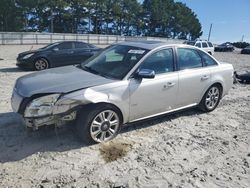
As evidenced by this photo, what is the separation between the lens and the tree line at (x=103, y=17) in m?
49.4

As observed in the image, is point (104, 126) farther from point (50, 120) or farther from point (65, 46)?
point (65, 46)

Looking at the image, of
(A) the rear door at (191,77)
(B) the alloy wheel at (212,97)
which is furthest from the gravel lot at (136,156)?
(B) the alloy wheel at (212,97)

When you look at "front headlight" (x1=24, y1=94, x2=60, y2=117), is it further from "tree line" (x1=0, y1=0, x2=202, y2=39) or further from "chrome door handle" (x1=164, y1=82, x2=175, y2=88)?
"tree line" (x1=0, y1=0, x2=202, y2=39)

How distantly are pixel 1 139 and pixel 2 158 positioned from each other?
0.61 m

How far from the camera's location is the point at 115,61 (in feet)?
16.3

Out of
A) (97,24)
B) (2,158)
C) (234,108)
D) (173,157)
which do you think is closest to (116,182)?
(173,157)

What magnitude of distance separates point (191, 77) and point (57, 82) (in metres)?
2.52

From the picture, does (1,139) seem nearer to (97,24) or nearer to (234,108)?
(234,108)

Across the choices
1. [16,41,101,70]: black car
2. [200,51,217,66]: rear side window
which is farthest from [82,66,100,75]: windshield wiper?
[16,41,101,70]: black car

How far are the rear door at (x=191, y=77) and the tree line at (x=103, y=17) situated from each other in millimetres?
43262

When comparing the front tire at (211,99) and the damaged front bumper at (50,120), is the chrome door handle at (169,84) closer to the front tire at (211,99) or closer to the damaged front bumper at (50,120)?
the front tire at (211,99)

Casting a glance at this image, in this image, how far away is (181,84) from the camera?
5.20m

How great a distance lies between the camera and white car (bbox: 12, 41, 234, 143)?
404 centimetres

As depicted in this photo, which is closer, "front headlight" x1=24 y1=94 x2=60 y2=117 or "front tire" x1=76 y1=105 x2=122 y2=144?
"front headlight" x1=24 y1=94 x2=60 y2=117
